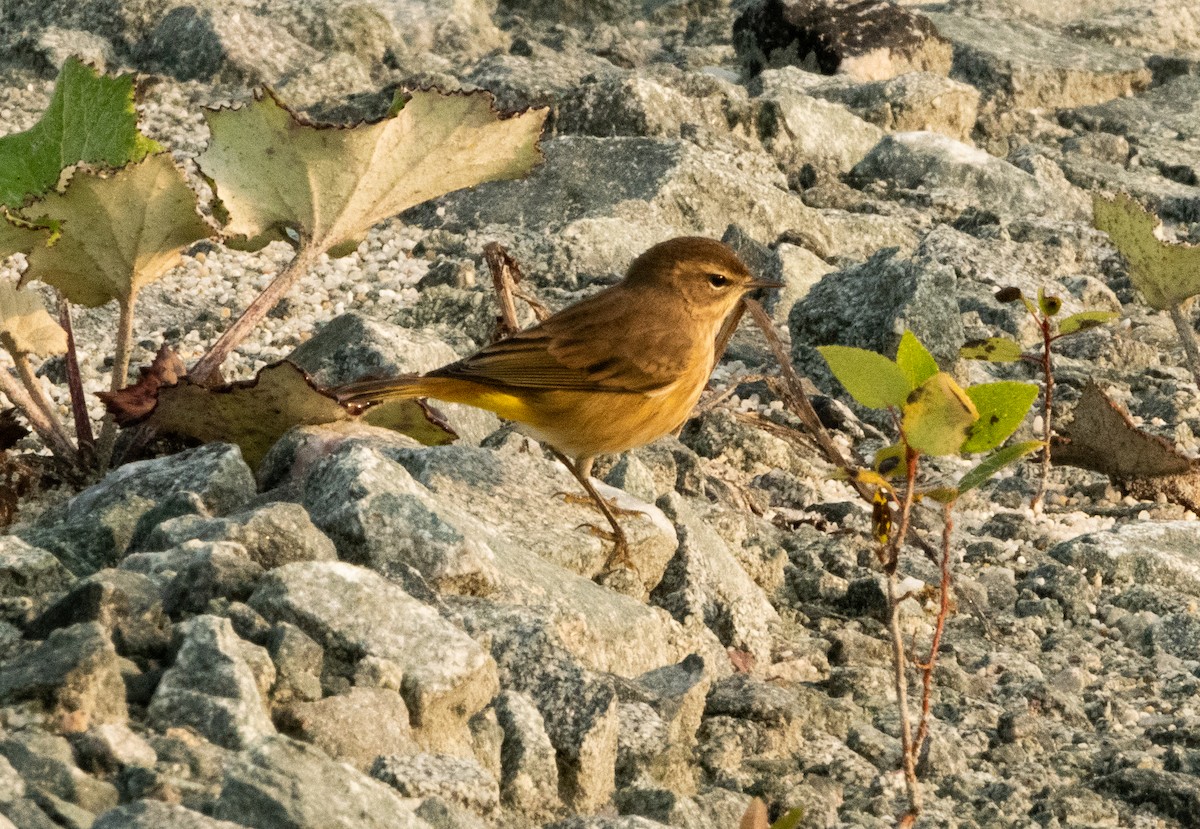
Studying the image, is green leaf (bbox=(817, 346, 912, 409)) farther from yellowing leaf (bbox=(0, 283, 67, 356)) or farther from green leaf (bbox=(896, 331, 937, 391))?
yellowing leaf (bbox=(0, 283, 67, 356))

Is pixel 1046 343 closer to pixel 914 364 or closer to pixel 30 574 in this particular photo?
pixel 914 364

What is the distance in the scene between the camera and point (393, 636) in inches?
118

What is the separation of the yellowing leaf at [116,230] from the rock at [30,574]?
1188 millimetres

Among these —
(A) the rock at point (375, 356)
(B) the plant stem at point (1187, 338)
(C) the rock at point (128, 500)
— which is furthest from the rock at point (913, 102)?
(C) the rock at point (128, 500)

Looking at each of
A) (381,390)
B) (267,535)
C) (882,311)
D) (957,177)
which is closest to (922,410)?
(267,535)

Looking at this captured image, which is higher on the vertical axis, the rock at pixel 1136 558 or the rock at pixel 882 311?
the rock at pixel 882 311

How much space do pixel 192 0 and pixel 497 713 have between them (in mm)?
6438

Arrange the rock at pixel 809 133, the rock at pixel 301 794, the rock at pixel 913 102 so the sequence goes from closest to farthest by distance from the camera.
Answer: the rock at pixel 301 794, the rock at pixel 809 133, the rock at pixel 913 102

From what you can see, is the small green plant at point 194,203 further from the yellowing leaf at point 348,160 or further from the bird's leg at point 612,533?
the bird's leg at point 612,533

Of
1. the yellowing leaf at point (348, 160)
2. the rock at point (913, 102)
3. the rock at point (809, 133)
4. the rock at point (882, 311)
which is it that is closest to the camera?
the yellowing leaf at point (348, 160)

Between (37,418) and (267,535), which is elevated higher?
(267,535)

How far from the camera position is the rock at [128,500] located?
3.56 m

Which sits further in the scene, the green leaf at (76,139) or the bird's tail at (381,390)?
the green leaf at (76,139)

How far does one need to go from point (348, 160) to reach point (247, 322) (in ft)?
1.88
